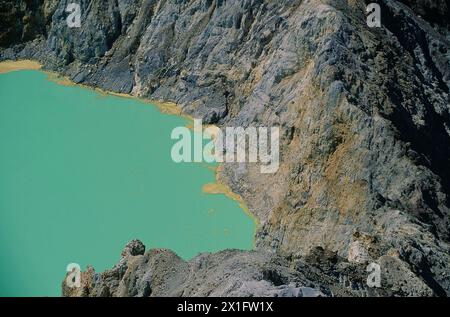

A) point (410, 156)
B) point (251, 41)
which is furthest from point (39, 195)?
point (410, 156)

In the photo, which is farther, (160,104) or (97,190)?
(160,104)

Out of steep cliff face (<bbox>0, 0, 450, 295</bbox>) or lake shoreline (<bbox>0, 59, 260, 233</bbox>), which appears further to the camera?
lake shoreline (<bbox>0, 59, 260, 233</bbox>)

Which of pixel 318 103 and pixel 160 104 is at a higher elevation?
pixel 160 104

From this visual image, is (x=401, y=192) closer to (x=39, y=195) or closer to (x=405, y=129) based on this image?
(x=405, y=129)

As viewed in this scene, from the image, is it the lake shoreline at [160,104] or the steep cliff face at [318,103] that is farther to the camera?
the lake shoreline at [160,104]
